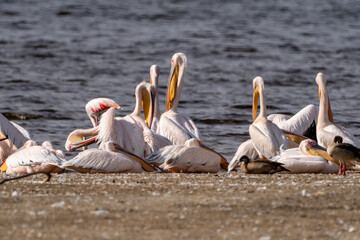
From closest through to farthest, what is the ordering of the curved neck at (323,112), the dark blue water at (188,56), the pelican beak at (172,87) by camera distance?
1. the curved neck at (323,112)
2. the pelican beak at (172,87)
3. the dark blue water at (188,56)

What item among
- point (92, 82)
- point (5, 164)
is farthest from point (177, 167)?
point (92, 82)

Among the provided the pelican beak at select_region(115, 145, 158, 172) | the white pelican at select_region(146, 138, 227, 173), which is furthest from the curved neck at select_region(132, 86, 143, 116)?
the pelican beak at select_region(115, 145, 158, 172)

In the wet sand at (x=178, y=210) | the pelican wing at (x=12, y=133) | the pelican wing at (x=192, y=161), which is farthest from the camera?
the pelican wing at (x=12, y=133)

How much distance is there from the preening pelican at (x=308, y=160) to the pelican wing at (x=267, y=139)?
13 centimetres

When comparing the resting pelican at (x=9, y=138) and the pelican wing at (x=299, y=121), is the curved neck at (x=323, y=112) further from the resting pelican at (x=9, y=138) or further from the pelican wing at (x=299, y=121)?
the resting pelican at (x=9, y=138)

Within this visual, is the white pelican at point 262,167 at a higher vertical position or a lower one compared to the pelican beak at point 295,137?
higher

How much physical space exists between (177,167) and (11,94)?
8.67m

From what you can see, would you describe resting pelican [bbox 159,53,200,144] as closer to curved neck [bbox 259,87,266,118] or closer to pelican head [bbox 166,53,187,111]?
pelican head [bbox 166,53,187,111]

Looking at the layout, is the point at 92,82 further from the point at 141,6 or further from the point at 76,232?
the point at 141,6

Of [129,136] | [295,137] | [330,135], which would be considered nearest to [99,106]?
[129,136]

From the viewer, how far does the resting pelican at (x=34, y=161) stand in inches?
328

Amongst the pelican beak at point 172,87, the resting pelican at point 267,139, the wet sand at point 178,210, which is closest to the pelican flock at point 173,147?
the resting pelican at point 267,139

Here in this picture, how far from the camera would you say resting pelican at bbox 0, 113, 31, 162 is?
9258mm

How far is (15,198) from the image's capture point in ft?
19.0
